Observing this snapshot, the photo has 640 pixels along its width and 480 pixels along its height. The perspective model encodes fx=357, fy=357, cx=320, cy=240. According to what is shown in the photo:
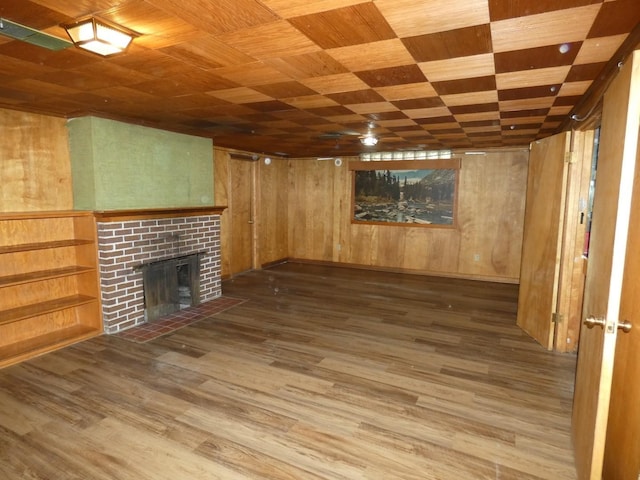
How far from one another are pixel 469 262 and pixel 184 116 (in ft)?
17.1

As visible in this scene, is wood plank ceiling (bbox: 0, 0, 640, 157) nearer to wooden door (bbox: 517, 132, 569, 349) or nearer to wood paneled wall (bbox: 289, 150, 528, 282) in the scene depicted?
wooden door (bbox: 517, 132, 569, 349)

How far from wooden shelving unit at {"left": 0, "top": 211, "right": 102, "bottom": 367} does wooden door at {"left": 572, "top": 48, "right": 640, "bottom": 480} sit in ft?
13.5

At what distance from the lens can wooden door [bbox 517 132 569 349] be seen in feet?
11.0

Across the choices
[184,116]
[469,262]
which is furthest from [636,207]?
[469,262]

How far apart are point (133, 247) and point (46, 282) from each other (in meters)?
0.86

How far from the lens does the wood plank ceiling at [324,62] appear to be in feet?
5.37

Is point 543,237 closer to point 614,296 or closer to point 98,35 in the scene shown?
point 614,296

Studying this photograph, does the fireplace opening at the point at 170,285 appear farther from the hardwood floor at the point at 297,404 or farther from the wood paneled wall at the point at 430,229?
the wood paneled wall at the point at 430,229

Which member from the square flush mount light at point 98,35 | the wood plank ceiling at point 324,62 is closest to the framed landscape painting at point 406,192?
the wood plank ceiling at point 324,62

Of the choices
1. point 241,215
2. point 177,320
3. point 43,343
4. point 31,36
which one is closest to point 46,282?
point 43,343

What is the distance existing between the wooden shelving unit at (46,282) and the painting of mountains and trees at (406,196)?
482cm

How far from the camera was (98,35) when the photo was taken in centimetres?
173

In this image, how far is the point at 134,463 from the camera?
1973mm

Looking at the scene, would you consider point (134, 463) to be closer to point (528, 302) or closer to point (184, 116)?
point (184, 116)
